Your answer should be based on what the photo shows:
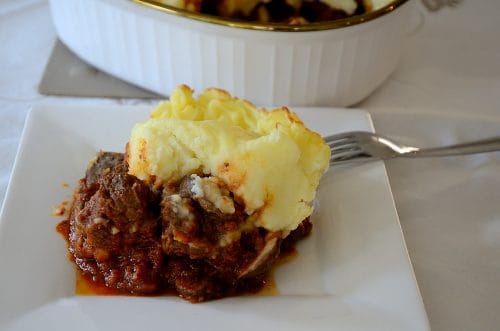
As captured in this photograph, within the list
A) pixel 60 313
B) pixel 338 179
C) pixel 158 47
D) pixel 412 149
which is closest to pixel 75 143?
pixel 158 47

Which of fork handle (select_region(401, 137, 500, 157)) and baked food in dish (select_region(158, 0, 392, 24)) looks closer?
fork handle (select_region(401, 137, 500, 157))

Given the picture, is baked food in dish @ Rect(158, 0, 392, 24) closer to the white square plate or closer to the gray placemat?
the gray placemat

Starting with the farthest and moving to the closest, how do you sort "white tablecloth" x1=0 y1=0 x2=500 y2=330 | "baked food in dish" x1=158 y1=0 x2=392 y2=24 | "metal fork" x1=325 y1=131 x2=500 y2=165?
1. "baked food in dish" x1=158 y1=0 x2=392 y2=24
2. "metal fork" x1=325 y1=131 x2=500 y2=165
3. "white tablecloth" x1=0 y1=0 x2=500 y2=330

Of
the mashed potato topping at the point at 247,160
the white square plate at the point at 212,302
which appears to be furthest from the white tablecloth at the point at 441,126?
the mashed potato topping at the point at 247,160

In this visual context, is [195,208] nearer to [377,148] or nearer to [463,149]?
[377,148]

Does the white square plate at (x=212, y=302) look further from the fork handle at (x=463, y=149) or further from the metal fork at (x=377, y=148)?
the fork handle at (x=463, y=149)

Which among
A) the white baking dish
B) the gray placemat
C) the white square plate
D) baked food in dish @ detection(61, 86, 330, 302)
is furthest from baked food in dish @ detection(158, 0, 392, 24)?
baked food in dish @ detection(61, 86, 330, 302)

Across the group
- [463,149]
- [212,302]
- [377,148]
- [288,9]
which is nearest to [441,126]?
[463,149]
